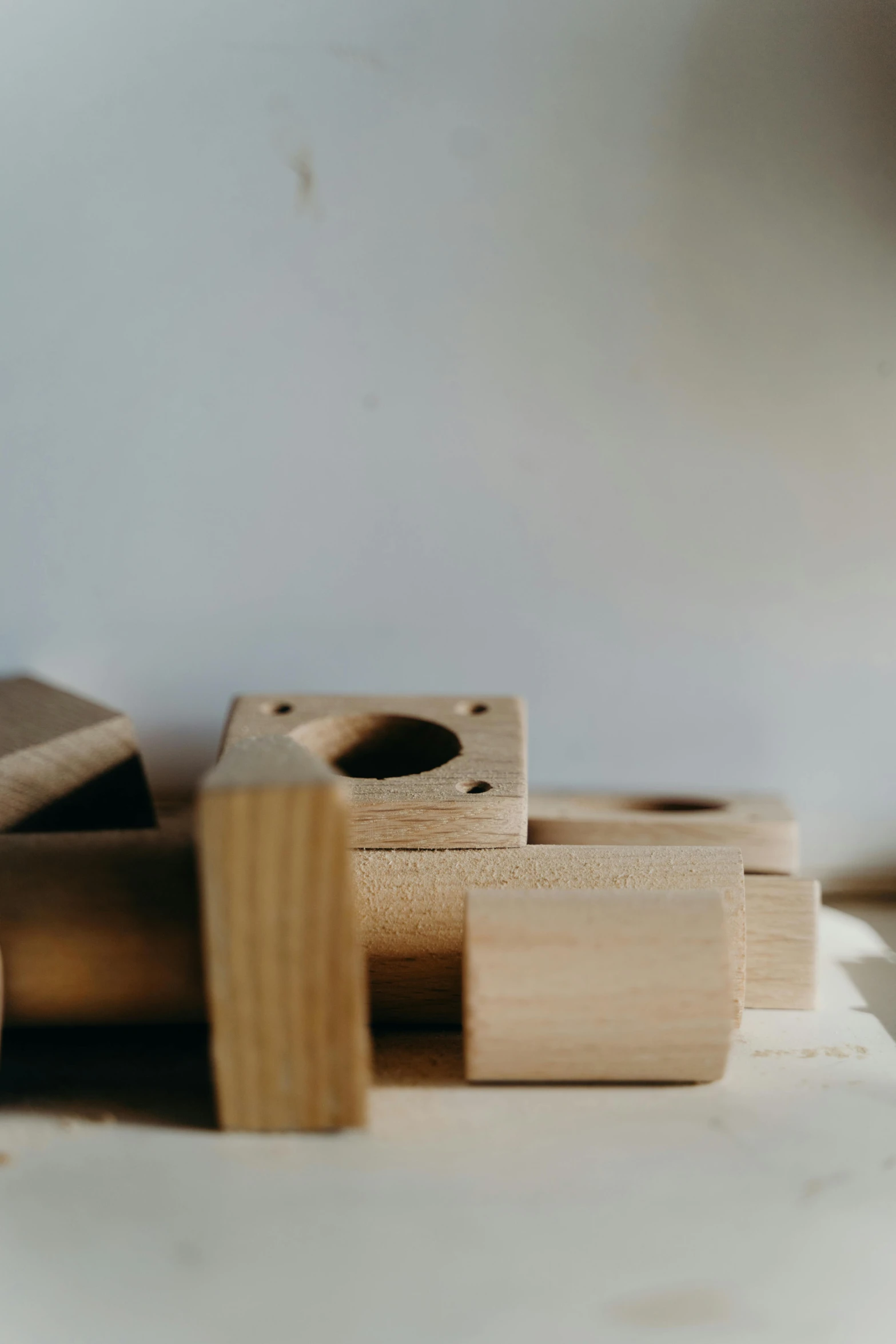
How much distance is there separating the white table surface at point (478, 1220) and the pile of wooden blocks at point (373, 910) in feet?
0.10

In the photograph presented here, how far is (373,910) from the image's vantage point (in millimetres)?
758

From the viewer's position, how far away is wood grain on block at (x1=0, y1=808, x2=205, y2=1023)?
0.69 m

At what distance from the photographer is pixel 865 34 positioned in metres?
0.85

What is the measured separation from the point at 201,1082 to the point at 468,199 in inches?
→ 25.6

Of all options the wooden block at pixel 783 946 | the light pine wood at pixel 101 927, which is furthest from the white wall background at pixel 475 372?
the light pine wood at pixel 101 927

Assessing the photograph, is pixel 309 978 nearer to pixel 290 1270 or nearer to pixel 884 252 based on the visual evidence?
pixel 290 1270

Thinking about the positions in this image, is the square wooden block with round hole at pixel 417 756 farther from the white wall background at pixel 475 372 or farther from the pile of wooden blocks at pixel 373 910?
the white wall background at pixel 475 372

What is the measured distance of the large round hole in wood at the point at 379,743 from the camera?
2.89ft

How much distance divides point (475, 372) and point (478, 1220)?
0.61 m

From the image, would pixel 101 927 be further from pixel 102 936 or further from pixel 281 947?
pixel 281 947

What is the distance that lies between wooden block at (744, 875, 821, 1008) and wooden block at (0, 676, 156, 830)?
46 cm

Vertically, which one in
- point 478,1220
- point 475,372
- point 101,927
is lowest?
point 478,1220

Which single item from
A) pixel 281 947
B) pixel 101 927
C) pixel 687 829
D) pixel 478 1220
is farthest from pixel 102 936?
pixel 687 829

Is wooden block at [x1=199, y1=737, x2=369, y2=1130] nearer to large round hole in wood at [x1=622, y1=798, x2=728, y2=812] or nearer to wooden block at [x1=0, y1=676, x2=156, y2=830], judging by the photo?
wooden block at [x1=0, y1=676, x2=156, y2=830]
